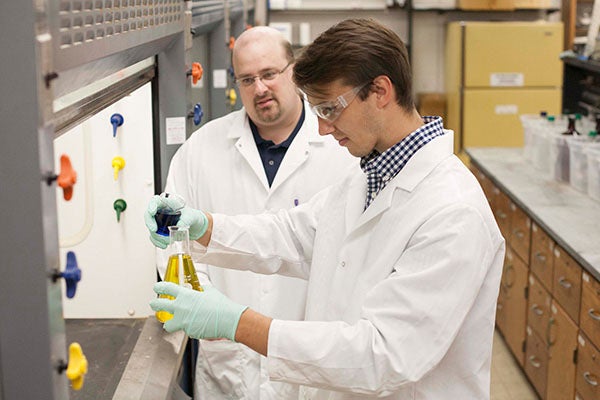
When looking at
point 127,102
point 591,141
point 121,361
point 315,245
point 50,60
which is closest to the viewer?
point 50,60

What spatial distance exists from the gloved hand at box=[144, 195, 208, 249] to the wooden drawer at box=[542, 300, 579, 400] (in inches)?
78.6

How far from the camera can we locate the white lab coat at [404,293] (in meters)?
1.66

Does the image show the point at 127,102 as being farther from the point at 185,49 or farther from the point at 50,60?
the point at 50,60

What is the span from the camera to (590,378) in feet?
10.6

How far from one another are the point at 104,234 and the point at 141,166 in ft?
1.00

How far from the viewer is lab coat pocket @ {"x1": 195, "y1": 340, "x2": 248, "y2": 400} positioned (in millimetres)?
2602

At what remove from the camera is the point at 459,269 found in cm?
167

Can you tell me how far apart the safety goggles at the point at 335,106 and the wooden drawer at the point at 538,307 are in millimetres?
2387

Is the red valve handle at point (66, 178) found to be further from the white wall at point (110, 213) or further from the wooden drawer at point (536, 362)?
the wooden drawer at point (536, 362)

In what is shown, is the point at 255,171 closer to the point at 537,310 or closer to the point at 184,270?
the point at 184,270

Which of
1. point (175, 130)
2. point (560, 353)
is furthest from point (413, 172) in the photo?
point (560, 353)

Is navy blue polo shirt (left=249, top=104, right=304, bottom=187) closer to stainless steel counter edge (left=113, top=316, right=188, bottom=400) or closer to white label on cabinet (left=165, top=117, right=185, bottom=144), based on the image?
white label on cabinet (left=165, top=117, right=185, bottom=144)

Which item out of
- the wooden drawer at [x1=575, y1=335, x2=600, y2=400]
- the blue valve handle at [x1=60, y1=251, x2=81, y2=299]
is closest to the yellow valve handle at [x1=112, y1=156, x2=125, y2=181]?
the blue valve handle at [x1=60, y1=251, x2=81, y2=299]

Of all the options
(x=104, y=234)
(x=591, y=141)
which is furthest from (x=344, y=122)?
(x=591, y=141)
